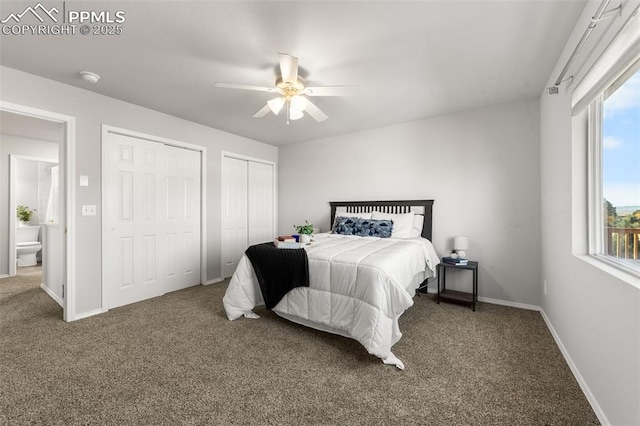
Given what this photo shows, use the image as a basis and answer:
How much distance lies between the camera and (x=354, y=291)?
2.18 meters

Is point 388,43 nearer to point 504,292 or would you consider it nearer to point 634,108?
point 634,108

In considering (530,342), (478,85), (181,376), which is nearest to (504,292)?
(530,342)

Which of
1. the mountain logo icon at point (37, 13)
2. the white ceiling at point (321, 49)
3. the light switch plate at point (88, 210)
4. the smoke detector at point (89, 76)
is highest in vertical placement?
the mountain logo icon at point (37, 13)

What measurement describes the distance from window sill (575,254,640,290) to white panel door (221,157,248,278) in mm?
4242

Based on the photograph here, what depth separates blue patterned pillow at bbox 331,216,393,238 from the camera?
11.5 ft

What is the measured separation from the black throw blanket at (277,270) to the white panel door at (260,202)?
7.19 feet

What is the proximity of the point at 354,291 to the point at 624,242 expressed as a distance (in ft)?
5.47

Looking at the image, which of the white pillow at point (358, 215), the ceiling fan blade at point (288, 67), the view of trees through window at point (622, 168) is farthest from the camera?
the white pillow at point (358, 215)

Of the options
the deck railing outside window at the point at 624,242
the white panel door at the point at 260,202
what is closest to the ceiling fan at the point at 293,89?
the deck railing outside window at the point at 624,242

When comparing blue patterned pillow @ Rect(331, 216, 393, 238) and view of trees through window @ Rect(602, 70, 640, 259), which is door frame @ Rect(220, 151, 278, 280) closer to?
blue patterned pillow @ Rect(331, 216, 393, 238)

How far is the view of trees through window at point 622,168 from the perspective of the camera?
4.52 ft

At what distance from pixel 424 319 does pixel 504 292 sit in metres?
1.24

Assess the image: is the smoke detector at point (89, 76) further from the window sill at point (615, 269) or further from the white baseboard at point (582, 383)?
the white baseboard at point (582, 383)

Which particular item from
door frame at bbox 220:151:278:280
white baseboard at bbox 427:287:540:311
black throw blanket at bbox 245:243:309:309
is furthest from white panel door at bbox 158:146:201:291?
white baseboard at bbox 427:287:540:311
